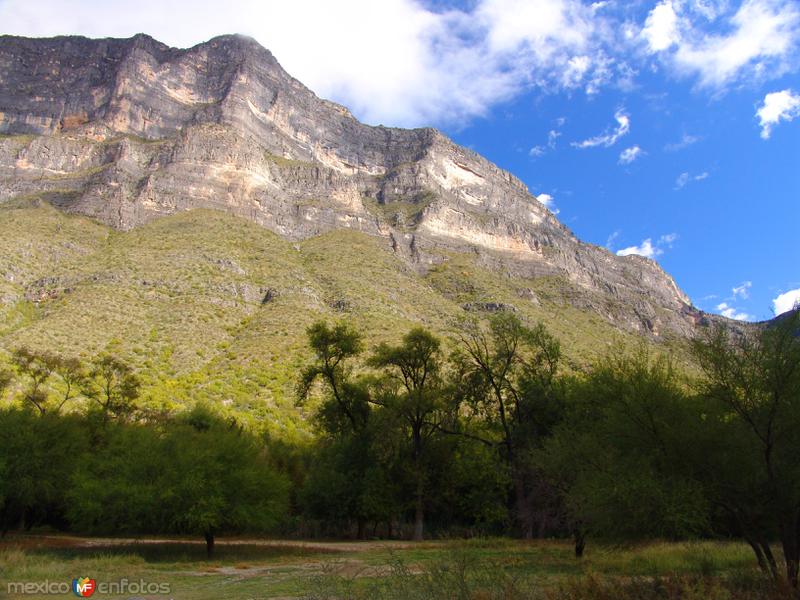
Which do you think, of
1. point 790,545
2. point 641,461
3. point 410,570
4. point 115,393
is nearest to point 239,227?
point 115,393

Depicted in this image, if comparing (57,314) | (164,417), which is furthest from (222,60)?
(164,417)

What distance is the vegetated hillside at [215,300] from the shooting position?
163ft

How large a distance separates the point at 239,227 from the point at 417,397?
72.3m

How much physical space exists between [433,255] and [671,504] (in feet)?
344

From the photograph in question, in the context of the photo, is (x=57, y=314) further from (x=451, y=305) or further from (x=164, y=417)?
(x=451, y=305)

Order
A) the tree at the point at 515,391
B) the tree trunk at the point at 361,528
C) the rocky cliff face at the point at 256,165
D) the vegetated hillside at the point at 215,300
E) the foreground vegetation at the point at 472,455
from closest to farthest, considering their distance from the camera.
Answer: the foreground vegetation at the point at 472,455 < the tree at the point at 515,391 < the tree trunk at the point at 361,528 < the vegetated hillside at the point at 215,300 < the rocky cliff face at the point at 256,165

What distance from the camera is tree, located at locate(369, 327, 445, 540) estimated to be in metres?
29.1

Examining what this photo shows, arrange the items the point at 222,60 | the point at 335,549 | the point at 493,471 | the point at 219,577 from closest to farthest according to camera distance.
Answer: the point at 219,577, the point at 335,549, the point at 493,471, the point at 222,60

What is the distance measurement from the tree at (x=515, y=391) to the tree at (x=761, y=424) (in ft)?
49.2

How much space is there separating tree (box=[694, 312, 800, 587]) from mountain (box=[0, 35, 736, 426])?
1585 inches

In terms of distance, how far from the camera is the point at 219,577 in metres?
15.9

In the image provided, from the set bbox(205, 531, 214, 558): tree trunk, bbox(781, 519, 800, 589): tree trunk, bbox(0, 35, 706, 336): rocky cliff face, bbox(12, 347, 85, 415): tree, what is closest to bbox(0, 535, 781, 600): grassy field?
bbox(205, 531, 214, 558): tree trunk

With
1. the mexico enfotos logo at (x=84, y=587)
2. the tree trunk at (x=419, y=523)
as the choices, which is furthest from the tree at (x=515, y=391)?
the mexico enfotos logo at (x=84, y=587)

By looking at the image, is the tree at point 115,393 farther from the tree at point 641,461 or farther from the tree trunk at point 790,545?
the tree trunk at point 790,545
